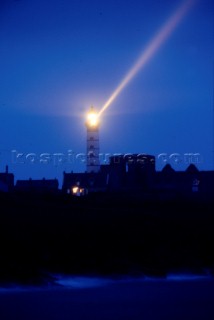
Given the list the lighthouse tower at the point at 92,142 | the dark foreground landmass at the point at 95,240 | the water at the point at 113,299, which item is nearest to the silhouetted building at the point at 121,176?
the lighthouse tower at the point at 92,142

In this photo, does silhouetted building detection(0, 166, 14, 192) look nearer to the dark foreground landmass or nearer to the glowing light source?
the glowing light source

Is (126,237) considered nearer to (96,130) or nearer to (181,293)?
(181,293)

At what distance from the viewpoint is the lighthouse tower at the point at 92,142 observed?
45625 millimetres

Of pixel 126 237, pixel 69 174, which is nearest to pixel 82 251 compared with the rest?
pixel 126 237

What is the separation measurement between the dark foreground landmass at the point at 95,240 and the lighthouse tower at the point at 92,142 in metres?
24.0

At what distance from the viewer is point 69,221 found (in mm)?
17531

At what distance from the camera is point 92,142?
4634cm

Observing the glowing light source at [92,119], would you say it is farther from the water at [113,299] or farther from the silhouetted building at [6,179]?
the water at [113,299]

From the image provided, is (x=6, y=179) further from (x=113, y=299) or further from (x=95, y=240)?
(x=113, y=299)

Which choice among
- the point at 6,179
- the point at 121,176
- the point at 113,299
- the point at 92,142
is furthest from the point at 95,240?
the point at 92,142

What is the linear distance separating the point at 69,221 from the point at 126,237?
2.04 metres

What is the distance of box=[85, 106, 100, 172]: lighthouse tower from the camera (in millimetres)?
45625

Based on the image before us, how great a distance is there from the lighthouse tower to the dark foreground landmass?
24.0 m

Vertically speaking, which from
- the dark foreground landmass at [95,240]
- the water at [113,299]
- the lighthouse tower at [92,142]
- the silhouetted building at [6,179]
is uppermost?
the lighthouse tower at [92,142]
